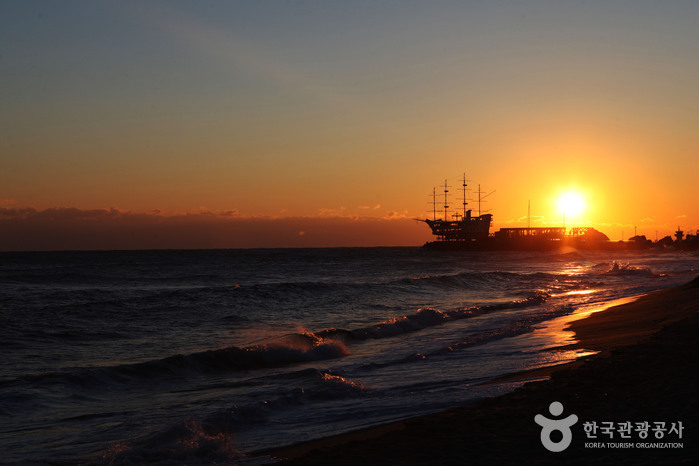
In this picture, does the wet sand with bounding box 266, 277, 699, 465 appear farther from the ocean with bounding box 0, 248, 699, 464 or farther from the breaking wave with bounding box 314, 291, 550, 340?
the breaking wave with bounding box 314, 291, 550, 340

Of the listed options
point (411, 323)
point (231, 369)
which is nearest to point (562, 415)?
point (231, 369)

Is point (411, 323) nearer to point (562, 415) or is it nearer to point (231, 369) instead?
point (231, 369)

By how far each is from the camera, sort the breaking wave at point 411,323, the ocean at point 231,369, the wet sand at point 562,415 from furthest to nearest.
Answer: the breaking wave at point 411,323
the ocean at point 231,369
the wet sand at point 562,415

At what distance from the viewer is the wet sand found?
223 inches

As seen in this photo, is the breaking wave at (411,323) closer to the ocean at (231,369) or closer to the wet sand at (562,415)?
the ocean at (231,369)

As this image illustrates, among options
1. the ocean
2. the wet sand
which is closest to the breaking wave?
the ocean

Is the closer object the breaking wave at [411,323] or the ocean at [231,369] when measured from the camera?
the ocean at [231,369]

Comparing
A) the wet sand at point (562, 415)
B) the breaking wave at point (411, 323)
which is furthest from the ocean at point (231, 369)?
the wet sand at point (562, 415)

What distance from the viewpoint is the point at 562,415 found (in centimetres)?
688

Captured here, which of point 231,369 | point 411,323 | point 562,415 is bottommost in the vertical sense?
point 231,369

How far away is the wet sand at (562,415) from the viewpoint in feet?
18.6

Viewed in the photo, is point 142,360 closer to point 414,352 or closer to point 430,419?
point 414,352

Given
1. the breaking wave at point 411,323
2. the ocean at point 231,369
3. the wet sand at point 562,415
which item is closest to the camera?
the wet sand at point 562,415

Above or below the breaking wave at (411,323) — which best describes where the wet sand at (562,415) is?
above
